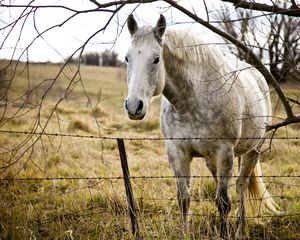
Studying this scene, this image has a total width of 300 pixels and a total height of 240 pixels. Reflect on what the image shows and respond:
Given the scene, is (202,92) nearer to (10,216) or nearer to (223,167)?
(223,167)

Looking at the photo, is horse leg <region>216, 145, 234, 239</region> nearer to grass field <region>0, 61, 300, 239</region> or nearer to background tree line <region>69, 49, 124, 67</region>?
grass field <region>0, 61, 300, 239</region>

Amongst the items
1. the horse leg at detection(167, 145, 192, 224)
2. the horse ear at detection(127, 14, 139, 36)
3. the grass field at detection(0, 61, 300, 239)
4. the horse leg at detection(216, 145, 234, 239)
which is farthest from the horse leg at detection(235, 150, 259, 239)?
the horse ear at detection(127, 14, 139, 36)

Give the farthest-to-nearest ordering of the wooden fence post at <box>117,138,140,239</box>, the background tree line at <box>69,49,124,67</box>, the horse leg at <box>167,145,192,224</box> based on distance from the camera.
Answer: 1. the horse leg at <box>167,145,192,224</box>
2. the wooden fence post at <box>117,138,140,239</box>
3. the background tree line at <box>69,49,124,67</box>

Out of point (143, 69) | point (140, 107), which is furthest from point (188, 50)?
point (140, 107)

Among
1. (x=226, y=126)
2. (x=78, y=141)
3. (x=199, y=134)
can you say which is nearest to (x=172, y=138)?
(x=199, y=134)

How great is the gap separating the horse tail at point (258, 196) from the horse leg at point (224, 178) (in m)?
0.90

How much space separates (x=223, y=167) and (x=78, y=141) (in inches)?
227

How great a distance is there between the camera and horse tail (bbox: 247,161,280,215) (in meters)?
4.88

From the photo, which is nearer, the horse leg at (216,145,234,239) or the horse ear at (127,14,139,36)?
the horse ear at (127,14,139,36)

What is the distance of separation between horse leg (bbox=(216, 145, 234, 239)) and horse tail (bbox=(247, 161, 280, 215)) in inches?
35.3

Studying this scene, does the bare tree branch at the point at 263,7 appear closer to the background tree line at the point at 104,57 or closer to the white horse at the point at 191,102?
the white horse at the point at 191,102

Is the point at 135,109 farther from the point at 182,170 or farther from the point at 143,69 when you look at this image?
the point at 182,170

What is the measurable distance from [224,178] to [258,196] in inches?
51.3

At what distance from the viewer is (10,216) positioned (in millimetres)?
4086
